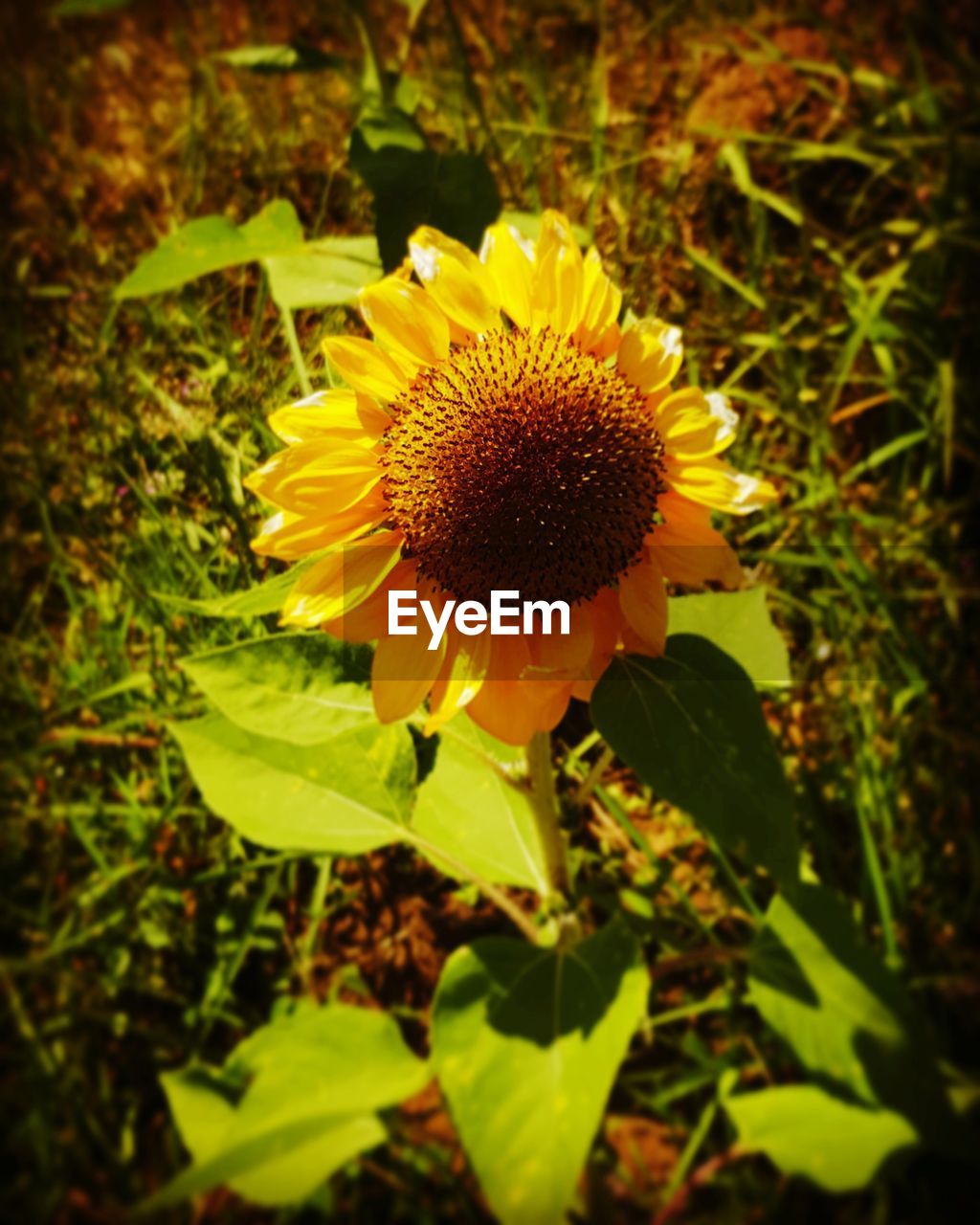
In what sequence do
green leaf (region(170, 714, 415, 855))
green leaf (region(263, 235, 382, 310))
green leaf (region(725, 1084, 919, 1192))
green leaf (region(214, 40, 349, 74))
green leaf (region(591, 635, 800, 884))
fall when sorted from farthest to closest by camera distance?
1. green leaf (region(214, 40, 349, 74))
2. green leaf (region(263, 235, 382, 310))
3. green leaf (region(170, 714, 415, 855))
4. green leaf (region(725, 1084, 919, 1192))
5. green leaf (region(591, 635, 800, 884))

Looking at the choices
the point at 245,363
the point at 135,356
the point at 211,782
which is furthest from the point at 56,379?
the point at 211,782

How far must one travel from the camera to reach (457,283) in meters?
0.75

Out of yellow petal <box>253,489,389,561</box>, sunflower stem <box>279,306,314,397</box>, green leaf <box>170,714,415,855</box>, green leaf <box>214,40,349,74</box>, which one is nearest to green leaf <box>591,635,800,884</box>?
yellow petal <box>253,489,389,561</box>

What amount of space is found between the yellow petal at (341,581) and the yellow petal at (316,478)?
44mm

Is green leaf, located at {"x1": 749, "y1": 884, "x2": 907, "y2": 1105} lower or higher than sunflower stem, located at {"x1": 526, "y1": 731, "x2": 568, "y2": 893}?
lower

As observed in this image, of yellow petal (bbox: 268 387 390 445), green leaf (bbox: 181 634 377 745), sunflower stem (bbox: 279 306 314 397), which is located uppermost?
sunflower stem (bbox: 279 306 314 397)

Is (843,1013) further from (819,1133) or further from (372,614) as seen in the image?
(372,614)

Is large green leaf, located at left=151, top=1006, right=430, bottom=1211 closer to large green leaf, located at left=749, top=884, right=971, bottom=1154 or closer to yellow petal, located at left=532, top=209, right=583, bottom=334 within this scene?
large green leaf, located at left=749, top=884, right=971, bottom=1154

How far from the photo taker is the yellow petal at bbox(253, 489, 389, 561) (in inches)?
28.6

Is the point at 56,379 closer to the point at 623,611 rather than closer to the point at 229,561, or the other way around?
the point at 229,561

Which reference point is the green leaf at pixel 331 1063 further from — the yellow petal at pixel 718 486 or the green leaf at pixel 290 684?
the yellow petal at pixel 718 486

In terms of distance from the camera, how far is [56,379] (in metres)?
1.43

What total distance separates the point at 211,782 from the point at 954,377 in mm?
1353

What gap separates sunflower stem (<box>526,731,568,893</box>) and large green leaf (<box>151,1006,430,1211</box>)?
0.25 meters
